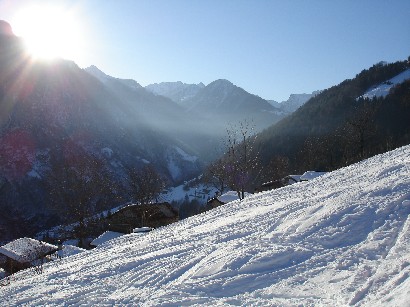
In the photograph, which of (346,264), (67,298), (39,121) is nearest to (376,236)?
(346,264)

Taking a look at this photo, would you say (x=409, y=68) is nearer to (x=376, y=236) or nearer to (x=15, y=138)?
(x=376, y=236)

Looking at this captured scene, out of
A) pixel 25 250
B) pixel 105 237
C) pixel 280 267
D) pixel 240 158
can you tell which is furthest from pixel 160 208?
pixel 280 267

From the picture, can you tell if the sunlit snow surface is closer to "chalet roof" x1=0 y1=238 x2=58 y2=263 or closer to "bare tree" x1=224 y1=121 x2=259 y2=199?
"bare tree" x1=224 y1=121 x2=259 y2=199

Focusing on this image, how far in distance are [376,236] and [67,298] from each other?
623 cm

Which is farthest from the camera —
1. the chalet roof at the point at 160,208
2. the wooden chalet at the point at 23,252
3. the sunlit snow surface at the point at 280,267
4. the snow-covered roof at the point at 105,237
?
the chalet roof at the point at 160,208

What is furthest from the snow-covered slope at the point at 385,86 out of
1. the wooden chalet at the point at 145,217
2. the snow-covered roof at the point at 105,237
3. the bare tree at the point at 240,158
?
the snow-covered roof at the point at 105,237

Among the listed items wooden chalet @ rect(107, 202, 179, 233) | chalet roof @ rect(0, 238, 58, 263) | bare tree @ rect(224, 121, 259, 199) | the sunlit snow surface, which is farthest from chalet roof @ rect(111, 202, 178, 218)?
the sunlit snow surface

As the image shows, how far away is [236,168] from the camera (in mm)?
38000

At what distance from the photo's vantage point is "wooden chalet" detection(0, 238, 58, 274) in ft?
101

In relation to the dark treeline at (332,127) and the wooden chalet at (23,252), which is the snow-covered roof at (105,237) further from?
the dark treeline at (332,127)

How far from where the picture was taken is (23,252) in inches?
1260

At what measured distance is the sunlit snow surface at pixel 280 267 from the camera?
194 inches

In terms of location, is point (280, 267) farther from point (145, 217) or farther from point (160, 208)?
point (160, 208)

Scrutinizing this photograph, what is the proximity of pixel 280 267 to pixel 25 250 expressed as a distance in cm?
3250
